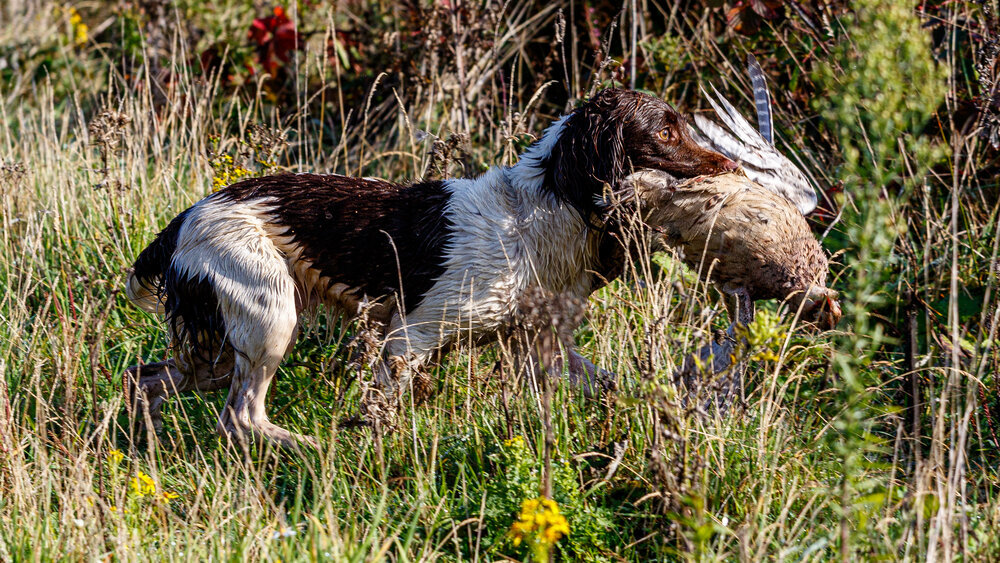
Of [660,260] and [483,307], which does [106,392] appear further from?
[660,260]

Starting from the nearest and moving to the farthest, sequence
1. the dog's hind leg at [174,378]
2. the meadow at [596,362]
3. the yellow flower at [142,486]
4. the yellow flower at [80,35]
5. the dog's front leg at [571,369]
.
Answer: the meadow at [596,362]
the yellow flower at [142,486]
the dog's front leg at [571,369]
the dog's hind leg at [174,378]
the yellow flower at [80,35]

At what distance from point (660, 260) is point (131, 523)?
6.89 feet

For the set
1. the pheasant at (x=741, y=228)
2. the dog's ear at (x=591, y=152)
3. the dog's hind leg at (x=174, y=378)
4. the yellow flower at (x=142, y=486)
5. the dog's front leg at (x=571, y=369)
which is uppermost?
the dog's ear at (x=591, y=152)

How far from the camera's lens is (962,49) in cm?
529

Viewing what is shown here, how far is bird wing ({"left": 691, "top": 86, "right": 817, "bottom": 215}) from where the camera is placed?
362 cm

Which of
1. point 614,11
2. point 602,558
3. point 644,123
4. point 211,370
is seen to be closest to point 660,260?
point 644,123

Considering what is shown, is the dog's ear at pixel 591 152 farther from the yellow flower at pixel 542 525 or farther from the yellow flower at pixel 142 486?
the yellow flower at pixel 142 486

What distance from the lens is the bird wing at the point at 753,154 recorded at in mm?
3617

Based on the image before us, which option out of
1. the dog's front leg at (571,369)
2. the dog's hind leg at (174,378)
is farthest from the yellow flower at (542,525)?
the dog's hind leg at (174,378)

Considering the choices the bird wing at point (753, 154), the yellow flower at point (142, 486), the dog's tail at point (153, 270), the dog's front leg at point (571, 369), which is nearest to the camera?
the yellow flower at point (142, 486)

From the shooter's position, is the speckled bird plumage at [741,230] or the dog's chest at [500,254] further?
the dog's chest at [500,254]

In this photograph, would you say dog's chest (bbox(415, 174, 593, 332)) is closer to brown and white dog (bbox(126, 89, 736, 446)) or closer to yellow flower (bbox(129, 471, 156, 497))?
brown and white dog (bbox(126, 89, 736, 446))

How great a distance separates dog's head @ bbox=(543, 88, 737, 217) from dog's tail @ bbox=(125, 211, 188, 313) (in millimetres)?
1445

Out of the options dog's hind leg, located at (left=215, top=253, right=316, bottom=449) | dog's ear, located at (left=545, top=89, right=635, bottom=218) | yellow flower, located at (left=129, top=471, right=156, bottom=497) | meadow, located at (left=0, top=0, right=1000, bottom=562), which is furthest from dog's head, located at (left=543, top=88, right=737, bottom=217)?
yellow flower, located at (left=129, top=471, right=156, bottom=497)
